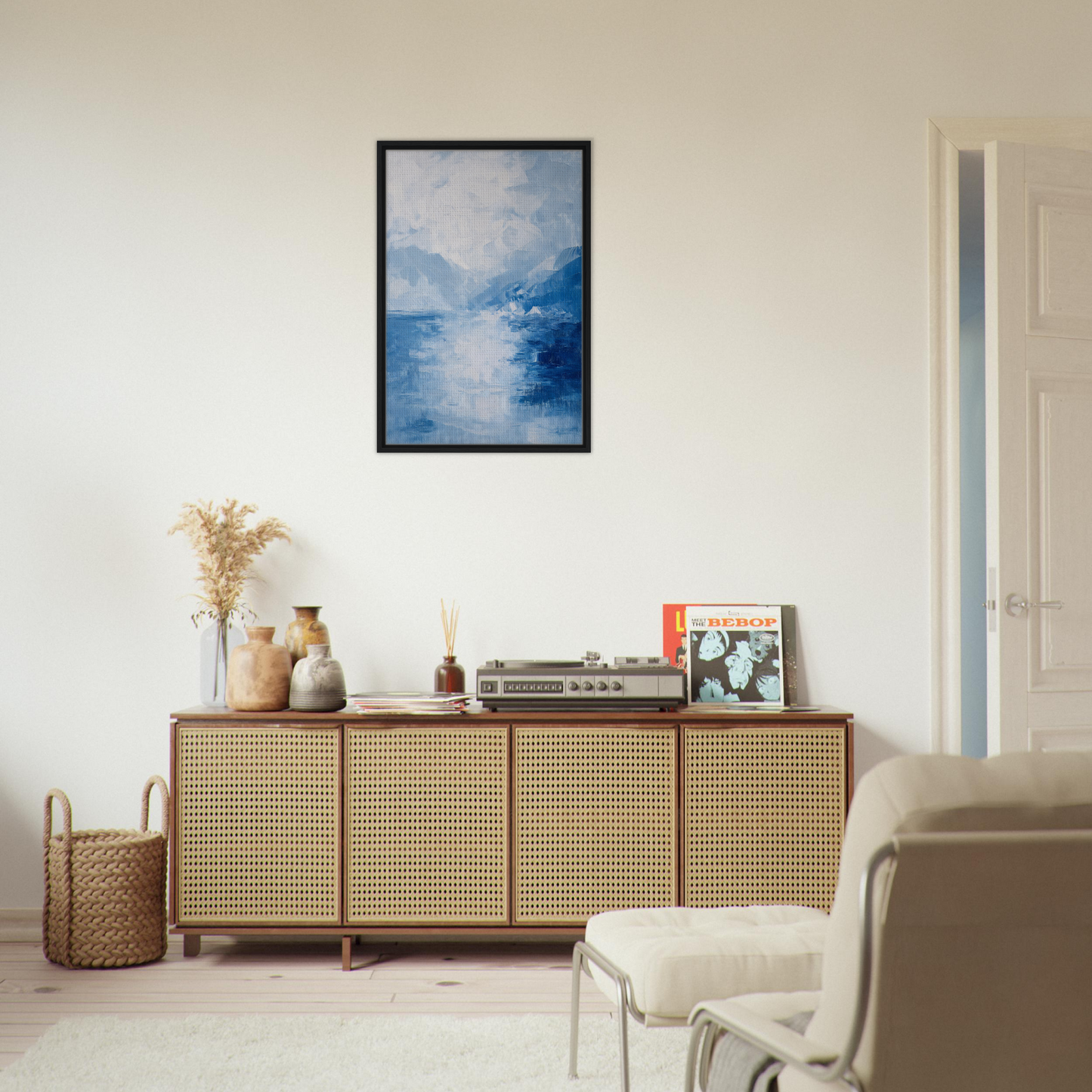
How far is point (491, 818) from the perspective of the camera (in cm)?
307

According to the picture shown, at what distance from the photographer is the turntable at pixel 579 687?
3.10 m

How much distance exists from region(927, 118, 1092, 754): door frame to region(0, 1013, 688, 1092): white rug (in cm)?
149

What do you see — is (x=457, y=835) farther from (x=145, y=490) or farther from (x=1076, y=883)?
(x=1076, y=883)

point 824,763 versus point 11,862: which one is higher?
point 824,763

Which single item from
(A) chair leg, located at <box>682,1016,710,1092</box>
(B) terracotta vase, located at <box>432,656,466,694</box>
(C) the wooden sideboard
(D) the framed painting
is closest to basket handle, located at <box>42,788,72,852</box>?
(C) the wooden sideboard

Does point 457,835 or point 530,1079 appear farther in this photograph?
point 457,835

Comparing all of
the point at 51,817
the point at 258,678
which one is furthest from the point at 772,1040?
the point at 51,817

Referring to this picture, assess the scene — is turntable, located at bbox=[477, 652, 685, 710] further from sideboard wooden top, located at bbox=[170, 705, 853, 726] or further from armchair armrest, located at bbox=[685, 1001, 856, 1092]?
armchair armrest, located at bbox=[685, 1001, 856, 1092]

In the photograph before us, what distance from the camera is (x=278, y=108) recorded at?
139 inches

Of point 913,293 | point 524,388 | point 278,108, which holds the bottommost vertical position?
point 524,388

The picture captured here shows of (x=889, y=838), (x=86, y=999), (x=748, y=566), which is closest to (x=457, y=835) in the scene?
(x=86, y=999)

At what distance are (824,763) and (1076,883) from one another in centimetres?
182

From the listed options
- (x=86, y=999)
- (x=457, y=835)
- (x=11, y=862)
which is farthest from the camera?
(x=11, y=862)

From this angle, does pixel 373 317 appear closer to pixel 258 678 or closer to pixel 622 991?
pixel 258 678
